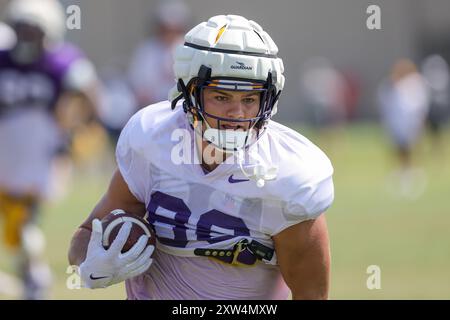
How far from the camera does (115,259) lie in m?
3.57

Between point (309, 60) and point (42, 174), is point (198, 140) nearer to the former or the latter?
point (42, 174)

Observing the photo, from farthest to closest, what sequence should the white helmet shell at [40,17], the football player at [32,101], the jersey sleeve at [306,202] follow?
the white helmet shell at [40,17], the football player at [32,101], the jersey sleeve at [306,202]

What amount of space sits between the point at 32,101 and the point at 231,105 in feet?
13.4

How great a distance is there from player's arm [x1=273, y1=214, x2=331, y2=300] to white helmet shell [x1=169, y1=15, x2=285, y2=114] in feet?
1.65

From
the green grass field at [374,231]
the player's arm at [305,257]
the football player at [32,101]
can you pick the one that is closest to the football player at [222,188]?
the player's arm at [305,257]

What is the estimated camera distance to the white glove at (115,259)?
11.7 feet

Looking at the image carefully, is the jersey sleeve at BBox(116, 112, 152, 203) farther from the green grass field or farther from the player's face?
the green grass field

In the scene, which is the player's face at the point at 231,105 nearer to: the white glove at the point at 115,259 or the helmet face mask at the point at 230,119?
the helmet face mask at the point at 230,119

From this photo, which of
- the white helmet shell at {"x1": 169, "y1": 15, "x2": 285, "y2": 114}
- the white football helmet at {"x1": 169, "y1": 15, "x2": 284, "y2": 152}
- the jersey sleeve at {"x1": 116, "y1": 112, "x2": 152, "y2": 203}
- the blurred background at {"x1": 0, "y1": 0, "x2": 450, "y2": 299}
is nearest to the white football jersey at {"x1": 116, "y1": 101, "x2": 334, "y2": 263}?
the jersey sleeve at {"x1": 116, "y1": 112, "x2": 152, "y2": 203}

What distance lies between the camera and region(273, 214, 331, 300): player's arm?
3.52 metres

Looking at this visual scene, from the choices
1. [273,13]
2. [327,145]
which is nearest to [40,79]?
[327,145]

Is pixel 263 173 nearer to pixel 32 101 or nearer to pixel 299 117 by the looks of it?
pixel 32 101

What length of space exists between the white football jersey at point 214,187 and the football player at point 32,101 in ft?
11.7

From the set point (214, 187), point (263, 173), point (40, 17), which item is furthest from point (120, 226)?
point (40, 17)
